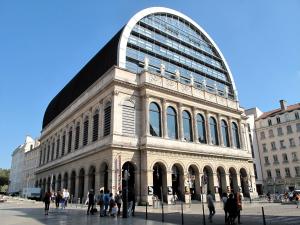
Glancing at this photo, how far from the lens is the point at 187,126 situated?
124 feet

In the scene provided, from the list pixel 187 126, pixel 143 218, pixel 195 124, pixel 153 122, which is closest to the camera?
pixel 143 218

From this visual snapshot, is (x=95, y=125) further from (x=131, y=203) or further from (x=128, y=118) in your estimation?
(x=131, y=203)

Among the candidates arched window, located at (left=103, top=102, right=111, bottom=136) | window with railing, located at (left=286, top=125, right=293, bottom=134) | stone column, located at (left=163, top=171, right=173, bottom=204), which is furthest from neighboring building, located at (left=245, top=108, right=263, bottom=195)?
arched window, located at (left=103, top=102, right=111, bottom=136)

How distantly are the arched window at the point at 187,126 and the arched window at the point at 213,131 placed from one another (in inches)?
176

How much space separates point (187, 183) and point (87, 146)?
45.7 feet

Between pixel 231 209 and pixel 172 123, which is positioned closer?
pixel 231 209

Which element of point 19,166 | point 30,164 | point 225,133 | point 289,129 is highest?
point 289,129

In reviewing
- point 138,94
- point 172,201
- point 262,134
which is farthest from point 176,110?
point 262,134

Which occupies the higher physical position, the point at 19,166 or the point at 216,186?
the point at 19,166

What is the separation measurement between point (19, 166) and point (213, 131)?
93587 mm

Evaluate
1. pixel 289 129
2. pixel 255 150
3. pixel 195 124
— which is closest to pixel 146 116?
pixel 195 124

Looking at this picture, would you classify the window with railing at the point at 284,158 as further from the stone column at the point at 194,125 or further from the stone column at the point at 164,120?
the stone column at the point at 164,120

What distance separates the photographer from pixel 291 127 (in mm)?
59188

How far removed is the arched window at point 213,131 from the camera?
4102cm
